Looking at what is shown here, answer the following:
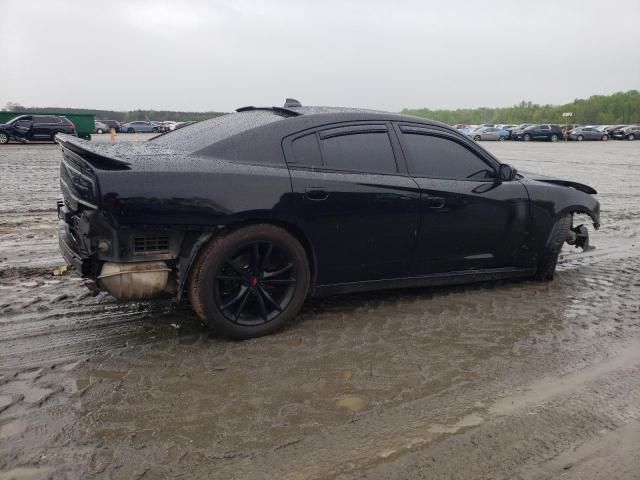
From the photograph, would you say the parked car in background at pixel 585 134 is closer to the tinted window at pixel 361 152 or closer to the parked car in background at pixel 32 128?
the parked car in background at pixel 32 128

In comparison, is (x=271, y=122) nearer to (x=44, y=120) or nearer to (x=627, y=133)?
(x=44, y=120)

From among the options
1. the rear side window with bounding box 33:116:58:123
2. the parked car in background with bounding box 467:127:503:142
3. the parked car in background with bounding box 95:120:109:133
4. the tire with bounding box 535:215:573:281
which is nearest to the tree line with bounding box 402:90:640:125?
the parked car in background with bounding box 467:127:503:142

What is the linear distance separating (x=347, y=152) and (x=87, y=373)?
90.8 inches

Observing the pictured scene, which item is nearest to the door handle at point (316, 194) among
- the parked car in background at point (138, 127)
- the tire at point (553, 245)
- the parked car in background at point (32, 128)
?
the tire at point (553, 245)

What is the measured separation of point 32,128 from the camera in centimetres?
2697

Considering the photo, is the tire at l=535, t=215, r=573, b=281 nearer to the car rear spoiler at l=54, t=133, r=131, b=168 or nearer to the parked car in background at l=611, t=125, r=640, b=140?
the car rear spoiler at l=54, t=133, r=131, b=168

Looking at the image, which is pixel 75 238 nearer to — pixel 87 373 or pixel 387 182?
pixel 87 373

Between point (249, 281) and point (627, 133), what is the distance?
57114 millimetres

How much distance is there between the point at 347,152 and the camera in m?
4.11

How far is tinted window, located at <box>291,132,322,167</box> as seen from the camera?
390cm

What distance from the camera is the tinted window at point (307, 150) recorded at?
3902mm

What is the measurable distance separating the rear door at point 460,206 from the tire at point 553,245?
1.13 ft

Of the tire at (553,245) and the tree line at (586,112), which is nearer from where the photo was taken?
the tire at (553,245)

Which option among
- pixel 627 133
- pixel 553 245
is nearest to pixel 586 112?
pixel 627 133
